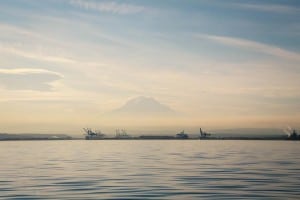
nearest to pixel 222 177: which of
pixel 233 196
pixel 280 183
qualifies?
pixel 280 183

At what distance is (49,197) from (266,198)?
14218 millimetres

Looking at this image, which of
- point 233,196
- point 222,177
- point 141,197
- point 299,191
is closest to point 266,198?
point 233,196

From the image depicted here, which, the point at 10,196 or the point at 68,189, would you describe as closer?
the point at 10,196

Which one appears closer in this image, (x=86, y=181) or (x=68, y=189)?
(x=68, y=189)

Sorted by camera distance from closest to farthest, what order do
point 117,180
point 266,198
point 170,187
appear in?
point 266,198 < point 170,187 < point 117,180

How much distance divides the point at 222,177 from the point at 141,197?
1463 centimetres

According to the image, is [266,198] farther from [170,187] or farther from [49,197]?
[49,197]

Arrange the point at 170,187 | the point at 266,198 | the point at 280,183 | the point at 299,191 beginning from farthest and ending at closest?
the point at 280,183 < the point at 170,187 < the point at 299,191 < the point at 266,198

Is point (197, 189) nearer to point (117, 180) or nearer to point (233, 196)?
point (233, 196)

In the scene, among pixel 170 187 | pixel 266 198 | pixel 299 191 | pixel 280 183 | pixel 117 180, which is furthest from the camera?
pixel 117 180

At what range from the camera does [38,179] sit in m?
39.2

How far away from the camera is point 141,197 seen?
2775 cm

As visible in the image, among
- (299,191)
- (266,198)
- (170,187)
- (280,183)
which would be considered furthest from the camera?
(280,183)

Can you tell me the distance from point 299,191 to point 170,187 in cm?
950
